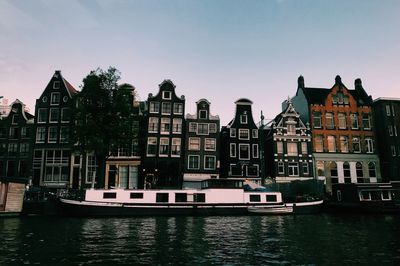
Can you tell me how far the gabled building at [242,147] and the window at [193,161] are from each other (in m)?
5.21

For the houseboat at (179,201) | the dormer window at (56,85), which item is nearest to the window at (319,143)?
the houseboat at (179,201)

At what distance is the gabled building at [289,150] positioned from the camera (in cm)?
5356

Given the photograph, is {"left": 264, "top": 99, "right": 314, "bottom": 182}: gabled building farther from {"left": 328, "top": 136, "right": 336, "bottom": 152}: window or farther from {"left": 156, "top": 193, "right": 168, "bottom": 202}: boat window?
{"left": 156, "top": 193, "right": 168, "bottom": 202}: boat window

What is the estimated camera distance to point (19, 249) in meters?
16.1

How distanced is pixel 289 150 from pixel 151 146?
23542 mm

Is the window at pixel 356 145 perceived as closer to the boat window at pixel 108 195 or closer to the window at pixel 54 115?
the boat window at pixel 108 195

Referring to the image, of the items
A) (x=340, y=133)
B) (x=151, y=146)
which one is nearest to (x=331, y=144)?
(x=340, y=133)

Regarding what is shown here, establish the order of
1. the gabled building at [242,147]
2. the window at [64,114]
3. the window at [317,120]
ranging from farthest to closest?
the window at [317,120] < the window at [64,114] < the gabled building at [242,147]

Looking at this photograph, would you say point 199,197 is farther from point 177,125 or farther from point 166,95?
point 166,95

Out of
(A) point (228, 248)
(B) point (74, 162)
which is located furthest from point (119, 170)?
(A) point (228, 248)

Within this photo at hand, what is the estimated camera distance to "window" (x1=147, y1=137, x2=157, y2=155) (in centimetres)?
5172

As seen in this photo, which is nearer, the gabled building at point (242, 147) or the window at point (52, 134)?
the gabled building at point (242, 147)

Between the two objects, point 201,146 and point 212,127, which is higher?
point 212,127

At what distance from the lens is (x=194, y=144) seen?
172 feet
